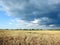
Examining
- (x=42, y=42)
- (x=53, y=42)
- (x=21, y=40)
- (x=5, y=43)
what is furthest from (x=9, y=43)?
(x=53, y=42)

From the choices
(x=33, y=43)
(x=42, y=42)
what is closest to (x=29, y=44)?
(x=33, y=43)

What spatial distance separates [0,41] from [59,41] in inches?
200

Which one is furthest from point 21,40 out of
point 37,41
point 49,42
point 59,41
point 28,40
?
point 59,41

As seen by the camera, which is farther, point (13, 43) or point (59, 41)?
point (59, 41)

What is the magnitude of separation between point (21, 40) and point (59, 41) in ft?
10.9

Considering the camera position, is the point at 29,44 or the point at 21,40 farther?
the point at 21,40

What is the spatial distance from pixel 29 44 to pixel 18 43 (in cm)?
92

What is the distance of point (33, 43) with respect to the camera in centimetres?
1100

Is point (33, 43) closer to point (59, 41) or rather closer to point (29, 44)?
point (29, 44)

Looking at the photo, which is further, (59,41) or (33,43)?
(59,41)

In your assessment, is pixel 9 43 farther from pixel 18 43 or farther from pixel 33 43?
pixel 33 43

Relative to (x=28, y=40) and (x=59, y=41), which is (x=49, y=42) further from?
(x=28, y=40)

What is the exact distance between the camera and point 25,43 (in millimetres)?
11117

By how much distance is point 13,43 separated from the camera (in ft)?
36.0
